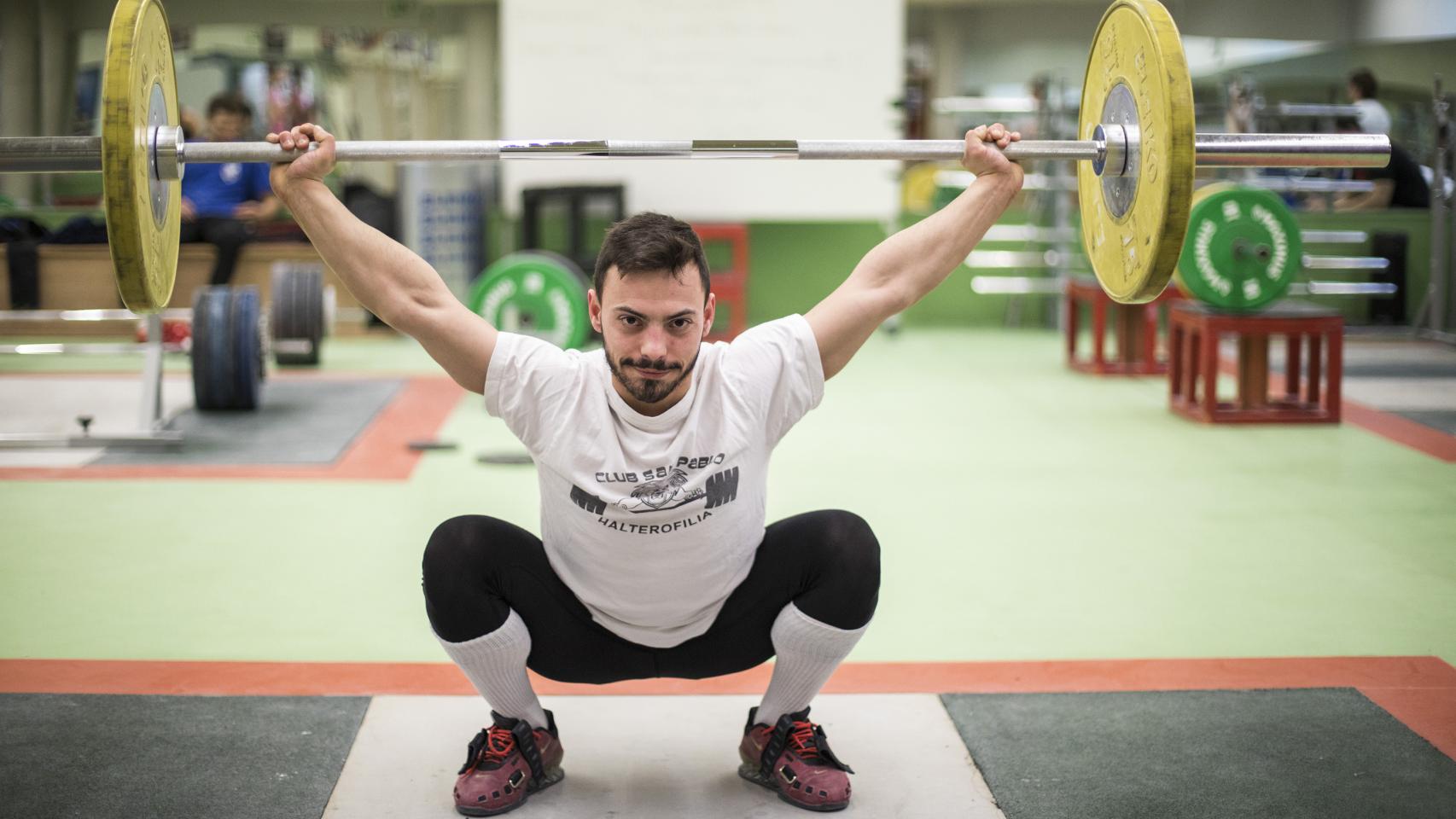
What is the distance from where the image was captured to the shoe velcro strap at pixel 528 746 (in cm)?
200

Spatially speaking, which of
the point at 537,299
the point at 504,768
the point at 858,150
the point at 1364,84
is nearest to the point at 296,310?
the point at 537,299

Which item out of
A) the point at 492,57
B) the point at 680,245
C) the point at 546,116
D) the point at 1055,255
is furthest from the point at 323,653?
the point at 492,57

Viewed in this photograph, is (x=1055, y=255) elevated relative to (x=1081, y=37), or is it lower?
lower

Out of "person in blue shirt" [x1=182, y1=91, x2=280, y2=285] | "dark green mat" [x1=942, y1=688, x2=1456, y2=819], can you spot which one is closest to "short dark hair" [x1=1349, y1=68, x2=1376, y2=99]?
"person in blue shirt" [x1=182, y1=91, x2=280, y2=285]

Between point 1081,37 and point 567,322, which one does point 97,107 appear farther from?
point 1081,37

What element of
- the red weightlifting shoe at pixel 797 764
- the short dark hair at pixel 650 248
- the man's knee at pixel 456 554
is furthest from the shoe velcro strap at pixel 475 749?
the short dark hair at pixel 650 248

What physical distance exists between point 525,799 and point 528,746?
3.1 inches

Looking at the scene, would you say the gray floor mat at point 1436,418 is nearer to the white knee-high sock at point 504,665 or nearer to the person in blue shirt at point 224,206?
the white knee-high sock at point 504,665

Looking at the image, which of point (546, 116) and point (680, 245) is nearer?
point (680, 245)

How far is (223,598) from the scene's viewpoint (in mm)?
3039

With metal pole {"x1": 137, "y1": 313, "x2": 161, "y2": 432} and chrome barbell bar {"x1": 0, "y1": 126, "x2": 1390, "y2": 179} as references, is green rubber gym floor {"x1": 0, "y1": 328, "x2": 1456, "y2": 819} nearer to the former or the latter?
metal pole {"x1": 137, "y1": 313, "x2": 161, "y2": 432}

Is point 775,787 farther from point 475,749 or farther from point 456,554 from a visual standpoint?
point 456,554

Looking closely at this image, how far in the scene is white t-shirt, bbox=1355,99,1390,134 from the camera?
7.39 m

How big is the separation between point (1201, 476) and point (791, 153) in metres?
2.53
